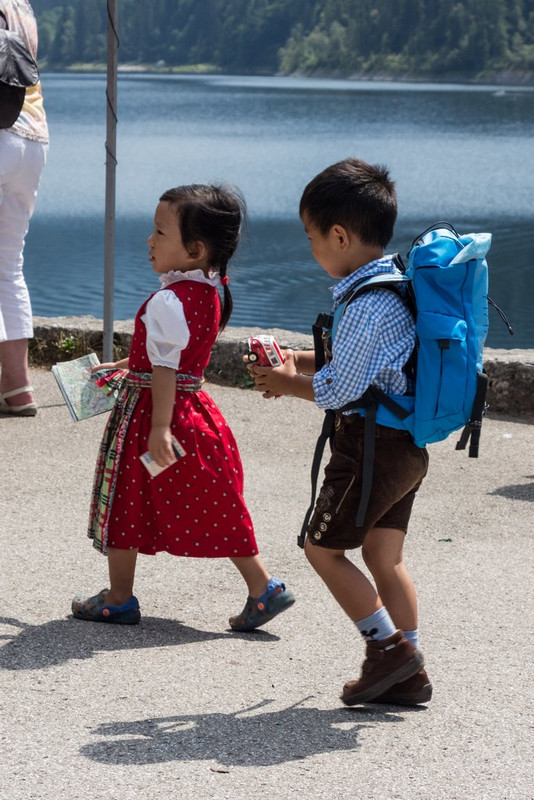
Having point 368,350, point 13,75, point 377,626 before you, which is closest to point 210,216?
point 368,350

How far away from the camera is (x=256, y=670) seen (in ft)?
10.4

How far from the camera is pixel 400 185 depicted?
23.0 metres

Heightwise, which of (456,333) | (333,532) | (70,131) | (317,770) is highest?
(456,333)

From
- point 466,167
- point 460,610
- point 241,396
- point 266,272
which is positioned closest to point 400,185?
point 466,167

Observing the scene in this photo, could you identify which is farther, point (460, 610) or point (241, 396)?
point (241, 396)

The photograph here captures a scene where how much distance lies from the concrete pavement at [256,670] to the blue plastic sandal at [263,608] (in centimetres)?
5

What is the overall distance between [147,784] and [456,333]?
119 cm

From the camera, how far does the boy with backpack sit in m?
2.82

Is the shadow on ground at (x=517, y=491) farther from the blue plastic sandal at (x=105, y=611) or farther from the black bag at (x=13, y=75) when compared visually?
the black bag at (x=13, y=75)

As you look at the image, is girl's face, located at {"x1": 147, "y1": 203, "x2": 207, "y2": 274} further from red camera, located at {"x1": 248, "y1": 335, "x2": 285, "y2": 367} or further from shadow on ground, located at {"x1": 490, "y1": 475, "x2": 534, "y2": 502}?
shadow on ground, located at {"x1": 490, "y1": 475, "x2": 534, "y2": 502}

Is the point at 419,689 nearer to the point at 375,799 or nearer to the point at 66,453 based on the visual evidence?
the point at 375,799

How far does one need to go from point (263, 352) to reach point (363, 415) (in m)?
0.29

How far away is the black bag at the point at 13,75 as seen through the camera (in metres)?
4.87

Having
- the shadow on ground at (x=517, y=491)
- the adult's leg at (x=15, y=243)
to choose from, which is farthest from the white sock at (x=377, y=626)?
the adult's leg at (x=15, y=243)
